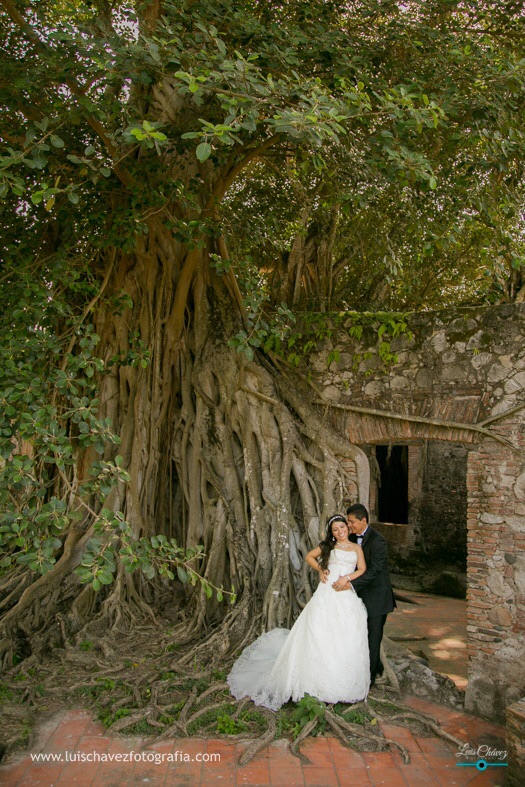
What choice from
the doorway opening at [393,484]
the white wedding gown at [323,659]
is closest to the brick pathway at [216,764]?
the white wedding gown at [323,659]

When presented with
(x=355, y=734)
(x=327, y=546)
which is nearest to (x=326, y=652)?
(x=355, y=734)

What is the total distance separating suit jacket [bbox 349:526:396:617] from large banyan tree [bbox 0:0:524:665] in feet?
2.24

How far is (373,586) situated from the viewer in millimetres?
4605

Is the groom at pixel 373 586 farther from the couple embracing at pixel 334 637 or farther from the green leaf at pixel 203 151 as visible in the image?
the green leaf at pixel 203 151

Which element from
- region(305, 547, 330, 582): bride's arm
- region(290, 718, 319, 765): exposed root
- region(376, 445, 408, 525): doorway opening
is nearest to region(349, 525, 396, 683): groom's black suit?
region(305, 547, 330, 582): bride's arm

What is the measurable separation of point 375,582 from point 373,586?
4 cm

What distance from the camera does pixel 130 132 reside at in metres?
3.45

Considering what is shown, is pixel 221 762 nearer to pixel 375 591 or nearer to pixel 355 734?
pixel 355 734

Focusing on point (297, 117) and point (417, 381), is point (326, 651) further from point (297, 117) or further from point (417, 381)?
point (297, 117)

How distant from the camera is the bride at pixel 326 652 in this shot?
419 cm

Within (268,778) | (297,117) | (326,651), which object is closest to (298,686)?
(326,651)

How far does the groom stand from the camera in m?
4.57

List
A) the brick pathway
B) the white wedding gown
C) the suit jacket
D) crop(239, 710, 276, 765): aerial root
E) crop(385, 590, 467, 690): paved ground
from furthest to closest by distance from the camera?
crop(385, 590, 467, 690): paved ground
the suit jacket
the white wedding gown
crop(239, 710, 276, 765): aerial root
the brick pathway

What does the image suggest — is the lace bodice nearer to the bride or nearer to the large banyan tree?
the bride
